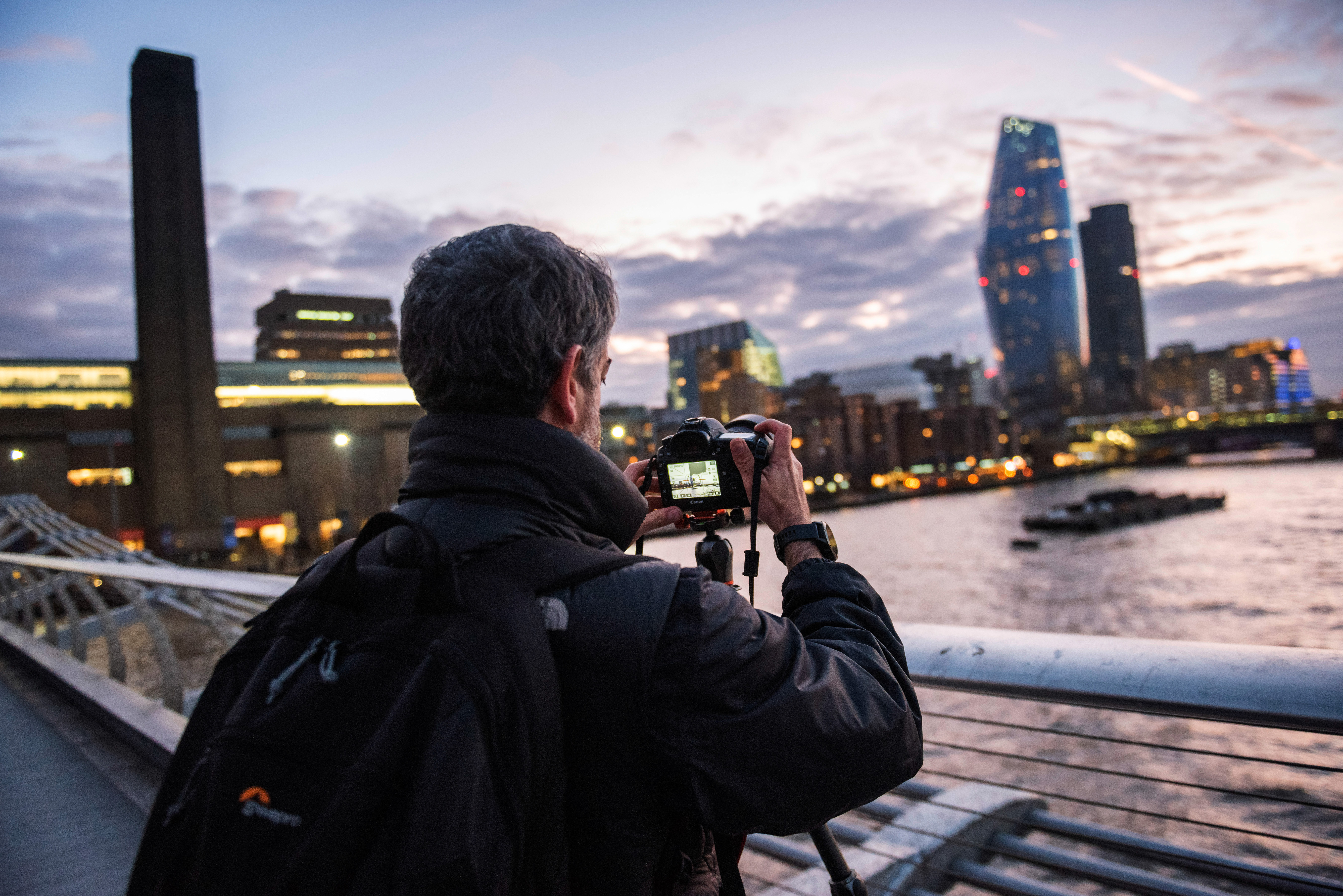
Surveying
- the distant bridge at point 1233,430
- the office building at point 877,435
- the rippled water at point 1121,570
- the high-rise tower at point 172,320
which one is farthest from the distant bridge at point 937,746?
the distant bridge at point 1233,430

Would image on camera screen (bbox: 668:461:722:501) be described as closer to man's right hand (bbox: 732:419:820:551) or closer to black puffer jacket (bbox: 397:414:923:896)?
man's right hand (bbox: 732:419:820:551)

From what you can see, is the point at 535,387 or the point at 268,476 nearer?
the point at 535,387

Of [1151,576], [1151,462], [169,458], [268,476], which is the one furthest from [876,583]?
[1151,462]

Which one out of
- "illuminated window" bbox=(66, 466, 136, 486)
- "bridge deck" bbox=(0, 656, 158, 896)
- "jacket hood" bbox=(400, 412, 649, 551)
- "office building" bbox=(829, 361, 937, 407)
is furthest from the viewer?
"office building" bbox=(829, 361, 937, 407)

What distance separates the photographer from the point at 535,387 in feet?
2.45

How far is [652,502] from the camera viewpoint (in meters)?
1.12

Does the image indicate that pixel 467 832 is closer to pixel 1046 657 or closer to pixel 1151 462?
pixel 1046 657

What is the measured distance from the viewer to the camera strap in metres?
0.90

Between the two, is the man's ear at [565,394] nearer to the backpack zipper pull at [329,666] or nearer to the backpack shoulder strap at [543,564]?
the backpack shoulder strap at [543,564]

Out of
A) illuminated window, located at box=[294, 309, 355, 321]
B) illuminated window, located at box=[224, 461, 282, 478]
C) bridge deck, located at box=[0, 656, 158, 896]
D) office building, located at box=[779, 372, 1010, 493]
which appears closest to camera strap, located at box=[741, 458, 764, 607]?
bridge deck, located at box=[0, 656, 158, 896]

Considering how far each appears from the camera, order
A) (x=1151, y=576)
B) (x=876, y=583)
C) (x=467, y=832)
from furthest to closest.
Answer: (x=1151, y=576)
(x=876, y=583)
(x=467, y=832)

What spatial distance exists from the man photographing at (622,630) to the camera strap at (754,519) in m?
0.11

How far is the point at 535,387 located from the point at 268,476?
1326 inches

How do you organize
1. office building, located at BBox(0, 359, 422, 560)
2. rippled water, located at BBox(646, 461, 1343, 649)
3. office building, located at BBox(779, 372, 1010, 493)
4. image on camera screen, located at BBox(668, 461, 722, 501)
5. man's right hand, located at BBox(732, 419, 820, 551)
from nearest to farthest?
1. man's right hand, located at BBox(732, 419, 820, 551)
2. image on camera screen, located at BBox(668, 461, 722, 501)
3. rippled water, located at BBox(646, 461, 1343, 649)
4. office building, located at BBox(0, 359, 422, 560)
5. office building, located at BBox(779, 372, 1010, 493)
